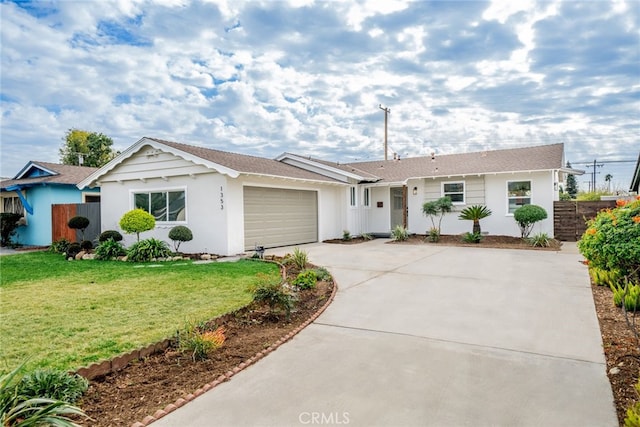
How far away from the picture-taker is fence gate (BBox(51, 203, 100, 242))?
15.2 meters

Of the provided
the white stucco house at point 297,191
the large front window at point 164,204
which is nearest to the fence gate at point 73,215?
the white stucco house at point 297,191

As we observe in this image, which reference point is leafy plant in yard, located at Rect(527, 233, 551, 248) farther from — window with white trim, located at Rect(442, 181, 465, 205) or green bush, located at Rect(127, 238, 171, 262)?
green bush, located at Rect(127, 238, 171, 262)

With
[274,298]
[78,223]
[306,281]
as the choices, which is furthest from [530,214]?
[78,223]

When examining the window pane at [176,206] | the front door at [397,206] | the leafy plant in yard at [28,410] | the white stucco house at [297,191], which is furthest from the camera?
the front door at [397,206]

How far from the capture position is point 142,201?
13953 millimetres

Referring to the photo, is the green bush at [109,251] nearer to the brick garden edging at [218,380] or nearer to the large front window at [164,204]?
the large front window at [164,204]

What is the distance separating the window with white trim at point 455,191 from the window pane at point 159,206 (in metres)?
11.9

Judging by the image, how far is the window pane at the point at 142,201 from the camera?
45.4 feet

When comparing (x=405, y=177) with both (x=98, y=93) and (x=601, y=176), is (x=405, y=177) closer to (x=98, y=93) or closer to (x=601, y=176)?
(x=98, y=93)

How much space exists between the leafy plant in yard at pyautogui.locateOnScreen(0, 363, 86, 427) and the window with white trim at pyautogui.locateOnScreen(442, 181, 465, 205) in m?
16.5

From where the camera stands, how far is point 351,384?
335 cm

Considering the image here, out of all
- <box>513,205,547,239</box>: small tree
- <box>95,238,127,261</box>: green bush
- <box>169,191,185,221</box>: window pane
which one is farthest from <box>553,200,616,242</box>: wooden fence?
<box>95,238,127,261</box>: green bush

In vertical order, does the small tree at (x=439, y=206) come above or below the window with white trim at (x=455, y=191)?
below

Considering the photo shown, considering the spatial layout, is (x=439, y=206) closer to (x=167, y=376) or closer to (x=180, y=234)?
(x=180, y=234)
